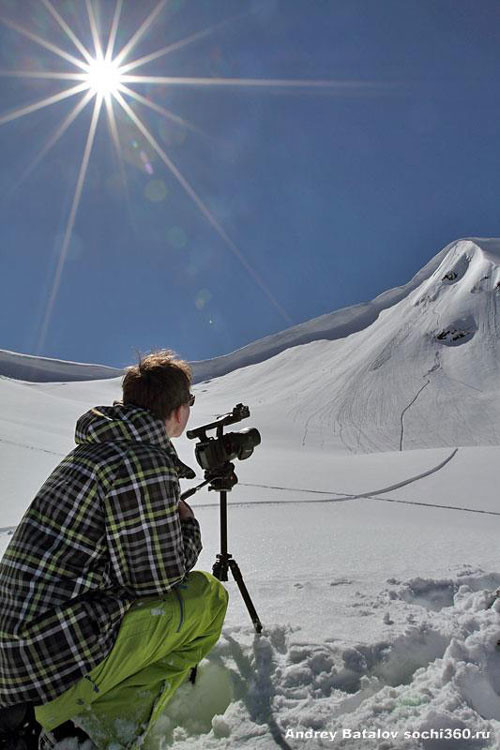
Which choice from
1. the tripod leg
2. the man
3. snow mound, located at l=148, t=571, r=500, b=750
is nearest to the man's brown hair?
the man

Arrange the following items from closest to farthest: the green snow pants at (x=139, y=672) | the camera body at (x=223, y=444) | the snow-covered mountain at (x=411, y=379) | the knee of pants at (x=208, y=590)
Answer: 1. the green snow pants at (x=139, y=672)
2. the knee of pants at (x=208, y=590)
3. the camera body at (x=223, y=444)
4. the snow-covered mountain at (x=411, y=379)

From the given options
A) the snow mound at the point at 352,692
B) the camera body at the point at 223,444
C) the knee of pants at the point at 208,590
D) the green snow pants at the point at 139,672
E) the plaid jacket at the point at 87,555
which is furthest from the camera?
the camera body at the point at 223,444

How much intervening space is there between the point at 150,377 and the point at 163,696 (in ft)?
4.09

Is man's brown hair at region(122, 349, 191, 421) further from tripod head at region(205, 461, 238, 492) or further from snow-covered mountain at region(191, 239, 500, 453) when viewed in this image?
snow-covered mountain at region(191, 239, 500, 453)

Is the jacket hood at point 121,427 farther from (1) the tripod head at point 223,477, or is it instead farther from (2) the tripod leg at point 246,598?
(2) the tripod leg at point 246,598

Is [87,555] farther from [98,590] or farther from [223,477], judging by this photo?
[223,477]

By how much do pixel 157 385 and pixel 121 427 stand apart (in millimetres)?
268

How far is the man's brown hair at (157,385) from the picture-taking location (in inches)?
73.0

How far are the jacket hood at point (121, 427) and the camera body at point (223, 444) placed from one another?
23.9 inches

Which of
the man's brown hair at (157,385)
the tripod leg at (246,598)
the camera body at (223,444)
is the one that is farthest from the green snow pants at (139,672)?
the man's brown hair at (157,385)

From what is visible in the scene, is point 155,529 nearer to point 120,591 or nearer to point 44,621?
point 120,591

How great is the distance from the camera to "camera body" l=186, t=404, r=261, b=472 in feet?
7.84

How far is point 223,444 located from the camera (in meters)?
2.41

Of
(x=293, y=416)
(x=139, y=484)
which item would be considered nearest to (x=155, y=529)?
(x=139, y=484)
